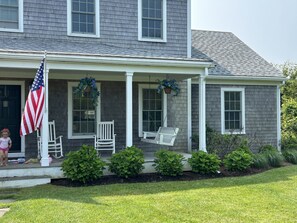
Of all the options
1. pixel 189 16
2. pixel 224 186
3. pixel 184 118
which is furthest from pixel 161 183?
pixel 189 16

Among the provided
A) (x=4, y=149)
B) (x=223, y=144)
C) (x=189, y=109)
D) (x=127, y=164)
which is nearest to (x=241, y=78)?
(x=189, y=109)

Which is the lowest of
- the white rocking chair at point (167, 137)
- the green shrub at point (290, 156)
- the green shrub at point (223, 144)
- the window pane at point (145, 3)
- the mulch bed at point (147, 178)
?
the mulch bed at point (147, 178)

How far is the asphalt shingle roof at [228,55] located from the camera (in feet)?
43.9

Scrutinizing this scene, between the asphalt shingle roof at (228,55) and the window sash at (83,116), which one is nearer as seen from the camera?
the window sash at (83,116)

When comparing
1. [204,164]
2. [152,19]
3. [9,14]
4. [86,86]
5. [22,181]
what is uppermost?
[152,19]

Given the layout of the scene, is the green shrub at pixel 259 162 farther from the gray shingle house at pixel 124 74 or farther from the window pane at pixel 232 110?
the window pane at pixel 232 110

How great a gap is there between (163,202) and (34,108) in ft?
12.0

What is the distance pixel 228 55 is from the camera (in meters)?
14.7

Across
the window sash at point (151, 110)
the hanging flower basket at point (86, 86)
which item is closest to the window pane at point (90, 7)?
the hanging flower basket at point (86, 86)

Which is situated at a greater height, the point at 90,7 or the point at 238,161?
the point at 90,7

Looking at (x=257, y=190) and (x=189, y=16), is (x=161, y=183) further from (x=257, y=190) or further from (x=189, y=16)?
(x=189, y=16)

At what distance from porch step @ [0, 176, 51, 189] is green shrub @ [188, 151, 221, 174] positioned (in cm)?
394

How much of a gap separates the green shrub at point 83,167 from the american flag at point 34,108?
1.22 meters

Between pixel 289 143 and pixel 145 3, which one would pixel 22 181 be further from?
pixel 289 143
